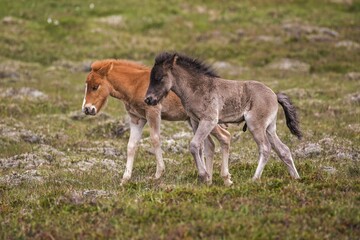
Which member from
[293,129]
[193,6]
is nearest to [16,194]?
[293,129]

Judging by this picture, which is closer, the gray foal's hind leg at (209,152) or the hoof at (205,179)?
the hoof at (205,179)

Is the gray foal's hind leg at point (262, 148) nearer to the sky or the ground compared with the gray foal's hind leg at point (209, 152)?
nearer to the sky

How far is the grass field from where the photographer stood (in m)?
10.3

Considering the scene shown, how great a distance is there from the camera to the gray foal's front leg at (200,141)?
13156mm

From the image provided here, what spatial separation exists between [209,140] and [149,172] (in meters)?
1.88

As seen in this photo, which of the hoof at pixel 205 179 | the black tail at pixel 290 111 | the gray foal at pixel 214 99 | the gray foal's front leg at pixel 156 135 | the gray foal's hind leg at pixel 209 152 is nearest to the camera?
the hoof at pixel 205 179

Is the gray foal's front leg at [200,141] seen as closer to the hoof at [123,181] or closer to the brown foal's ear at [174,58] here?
the brown foal's ear at [174,58]

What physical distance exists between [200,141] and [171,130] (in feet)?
32.2

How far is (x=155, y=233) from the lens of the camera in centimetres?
966

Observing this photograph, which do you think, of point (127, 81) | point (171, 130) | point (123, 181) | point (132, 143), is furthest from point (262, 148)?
point (171, 130)

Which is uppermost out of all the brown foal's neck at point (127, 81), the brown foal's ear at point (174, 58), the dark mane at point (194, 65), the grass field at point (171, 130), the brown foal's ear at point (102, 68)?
the brown foal's ear at point (174, 58)

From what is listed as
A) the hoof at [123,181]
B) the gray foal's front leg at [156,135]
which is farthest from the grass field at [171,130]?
the gray foal's front leg at [156,135]

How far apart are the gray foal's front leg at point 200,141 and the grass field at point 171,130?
374mm

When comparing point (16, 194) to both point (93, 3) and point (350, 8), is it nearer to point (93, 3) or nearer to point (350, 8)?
point (93, 3)
